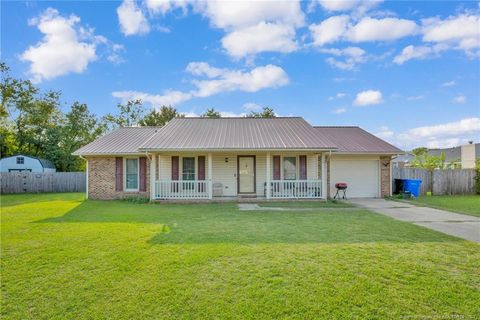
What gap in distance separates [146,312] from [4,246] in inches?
180

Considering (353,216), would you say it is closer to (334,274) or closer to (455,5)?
(334,274)

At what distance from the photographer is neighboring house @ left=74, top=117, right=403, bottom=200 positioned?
12.8 meters

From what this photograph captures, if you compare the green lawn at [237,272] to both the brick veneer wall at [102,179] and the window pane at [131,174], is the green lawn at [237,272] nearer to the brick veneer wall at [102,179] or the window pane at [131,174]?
the window pane at [131,174]

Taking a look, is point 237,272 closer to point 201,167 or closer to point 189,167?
point 201,167

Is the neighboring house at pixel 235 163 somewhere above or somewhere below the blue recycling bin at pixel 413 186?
above

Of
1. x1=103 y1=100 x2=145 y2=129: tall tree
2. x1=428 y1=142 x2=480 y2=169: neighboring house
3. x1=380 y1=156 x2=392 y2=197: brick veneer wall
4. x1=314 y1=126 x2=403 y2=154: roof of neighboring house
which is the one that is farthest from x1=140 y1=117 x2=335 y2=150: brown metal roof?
x1=428 y1=142 x2=480 y2=169: neighboring house

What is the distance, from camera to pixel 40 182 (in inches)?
810

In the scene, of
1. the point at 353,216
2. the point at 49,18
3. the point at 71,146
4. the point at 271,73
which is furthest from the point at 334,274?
the point at 71,146

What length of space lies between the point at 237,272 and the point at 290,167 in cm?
1057

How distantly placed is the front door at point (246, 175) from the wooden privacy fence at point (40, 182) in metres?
14.5

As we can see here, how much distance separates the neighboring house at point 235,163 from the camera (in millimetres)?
12797

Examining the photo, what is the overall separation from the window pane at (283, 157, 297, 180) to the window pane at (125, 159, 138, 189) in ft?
26.1

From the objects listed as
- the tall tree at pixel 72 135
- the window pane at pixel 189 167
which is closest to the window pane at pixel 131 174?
the window pane at pixel 189 167

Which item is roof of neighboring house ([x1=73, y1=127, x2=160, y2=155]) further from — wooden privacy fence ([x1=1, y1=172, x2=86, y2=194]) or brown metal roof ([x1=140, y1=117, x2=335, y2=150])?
wooden privacy fence ([x1=1, y1=172, x2=86, y2=194])
